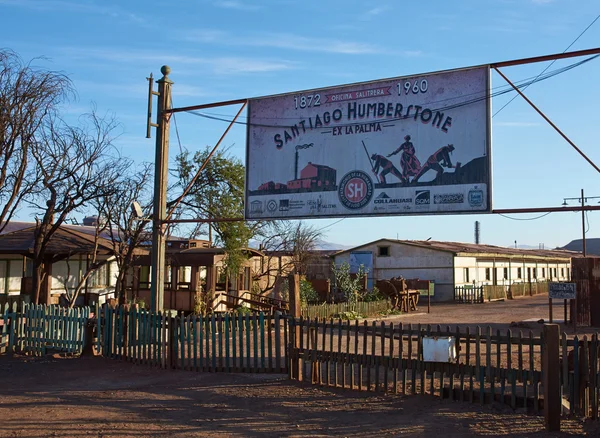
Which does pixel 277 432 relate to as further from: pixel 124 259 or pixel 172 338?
pixel 124 259

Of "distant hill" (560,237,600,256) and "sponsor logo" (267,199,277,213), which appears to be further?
"distant hill" (560,237,600,256)

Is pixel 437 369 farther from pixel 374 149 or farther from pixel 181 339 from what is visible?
pixel 181 339

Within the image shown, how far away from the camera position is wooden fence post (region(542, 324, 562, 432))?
7805mm

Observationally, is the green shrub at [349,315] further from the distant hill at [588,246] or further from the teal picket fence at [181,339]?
the distant hill at [588,246]

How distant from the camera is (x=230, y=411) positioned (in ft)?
29.6

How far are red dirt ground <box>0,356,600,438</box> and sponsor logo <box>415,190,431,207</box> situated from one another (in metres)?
4.04

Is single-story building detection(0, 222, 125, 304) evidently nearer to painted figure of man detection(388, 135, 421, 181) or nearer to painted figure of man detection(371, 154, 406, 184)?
painted figure of man detection(371, 154, 406, 184)

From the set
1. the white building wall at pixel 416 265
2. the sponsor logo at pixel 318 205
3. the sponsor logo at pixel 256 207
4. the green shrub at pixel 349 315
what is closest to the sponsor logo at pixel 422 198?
the sponsor logo at pixel 318 205

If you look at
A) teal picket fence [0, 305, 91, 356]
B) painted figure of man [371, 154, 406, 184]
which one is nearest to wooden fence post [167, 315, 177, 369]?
teal picket fence [0, 305, 91, 356]

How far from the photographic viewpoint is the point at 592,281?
72.5 feet

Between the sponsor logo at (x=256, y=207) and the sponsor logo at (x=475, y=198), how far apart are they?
475 cm

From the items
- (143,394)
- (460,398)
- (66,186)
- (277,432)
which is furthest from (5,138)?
(460,398)

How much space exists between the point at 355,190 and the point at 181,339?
470 cm

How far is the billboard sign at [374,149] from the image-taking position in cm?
1175
